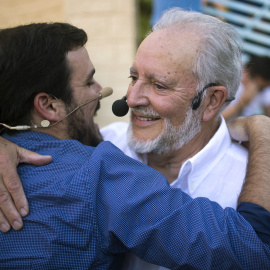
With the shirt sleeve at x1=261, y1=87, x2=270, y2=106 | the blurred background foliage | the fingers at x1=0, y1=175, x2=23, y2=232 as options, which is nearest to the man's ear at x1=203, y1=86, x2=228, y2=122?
the fingers at x1=0, y1=175, x2=23, y2=232

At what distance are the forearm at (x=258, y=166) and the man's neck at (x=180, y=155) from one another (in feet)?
0.78

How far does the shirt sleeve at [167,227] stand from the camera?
1749 millimetres

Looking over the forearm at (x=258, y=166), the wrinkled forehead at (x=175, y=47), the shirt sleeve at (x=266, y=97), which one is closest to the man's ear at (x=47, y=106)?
the wrinkled forehead at (x=175, y=47)

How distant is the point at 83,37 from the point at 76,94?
1.02 feet

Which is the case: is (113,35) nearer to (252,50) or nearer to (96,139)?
(252,50)

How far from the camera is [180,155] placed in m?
2.59

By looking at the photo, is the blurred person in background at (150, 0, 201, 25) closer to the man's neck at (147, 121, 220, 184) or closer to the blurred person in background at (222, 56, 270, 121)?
the blurred person in background at (222, 56, 270, 121)

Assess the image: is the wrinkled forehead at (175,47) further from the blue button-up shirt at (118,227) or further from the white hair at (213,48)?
the blue button-up shirt at (118,227)

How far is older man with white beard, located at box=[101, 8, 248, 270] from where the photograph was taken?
2.42m

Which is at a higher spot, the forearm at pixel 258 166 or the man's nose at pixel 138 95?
the man's nose at pixel 138 95

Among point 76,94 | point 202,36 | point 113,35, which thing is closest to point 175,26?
point 202,36

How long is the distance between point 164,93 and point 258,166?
0.65m

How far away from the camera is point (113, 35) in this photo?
17.9 feet

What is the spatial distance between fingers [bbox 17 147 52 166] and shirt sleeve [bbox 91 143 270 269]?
222 mm
